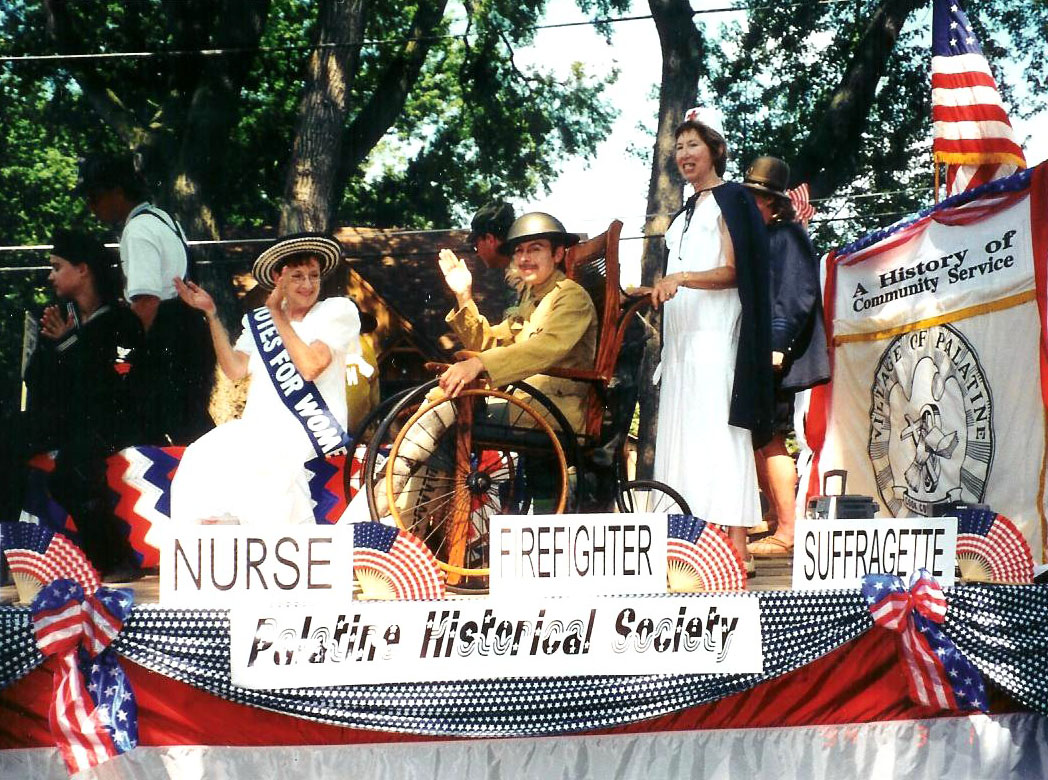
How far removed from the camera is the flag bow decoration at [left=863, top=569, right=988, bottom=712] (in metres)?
3.08

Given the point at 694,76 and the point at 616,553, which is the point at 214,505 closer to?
the point at 616,553

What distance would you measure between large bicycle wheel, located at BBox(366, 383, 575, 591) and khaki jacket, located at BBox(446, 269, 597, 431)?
85 mm

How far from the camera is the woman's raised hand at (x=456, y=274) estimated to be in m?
3.89

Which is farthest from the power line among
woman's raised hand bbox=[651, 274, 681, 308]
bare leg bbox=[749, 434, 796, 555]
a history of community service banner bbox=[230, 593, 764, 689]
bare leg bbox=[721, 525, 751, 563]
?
a history of community service banner bbox=[230, 593, 764, 689]

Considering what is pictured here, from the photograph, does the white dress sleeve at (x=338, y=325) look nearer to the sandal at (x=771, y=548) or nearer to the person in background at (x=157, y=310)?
the person in background at (x=157, y=310)

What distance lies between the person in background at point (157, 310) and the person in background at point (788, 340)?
1856mm

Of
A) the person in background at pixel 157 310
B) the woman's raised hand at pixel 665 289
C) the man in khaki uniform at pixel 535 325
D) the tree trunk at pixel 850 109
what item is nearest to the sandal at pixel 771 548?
the man in khaki uniform at pixel 535 325

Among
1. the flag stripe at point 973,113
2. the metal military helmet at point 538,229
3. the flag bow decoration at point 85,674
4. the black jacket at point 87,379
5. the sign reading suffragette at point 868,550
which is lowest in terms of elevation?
the flag bow decoration at point 85,674

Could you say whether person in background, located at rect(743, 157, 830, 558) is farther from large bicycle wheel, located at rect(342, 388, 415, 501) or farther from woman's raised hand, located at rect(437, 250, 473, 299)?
large bicycle wheel, located at rect(342, 388, 415, 501)

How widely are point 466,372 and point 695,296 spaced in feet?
2.58

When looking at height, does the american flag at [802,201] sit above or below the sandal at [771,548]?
above

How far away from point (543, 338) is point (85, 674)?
5.05 feet

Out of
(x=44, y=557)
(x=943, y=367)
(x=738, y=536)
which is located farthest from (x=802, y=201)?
(x=44, y=557)

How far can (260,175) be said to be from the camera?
4.19m
